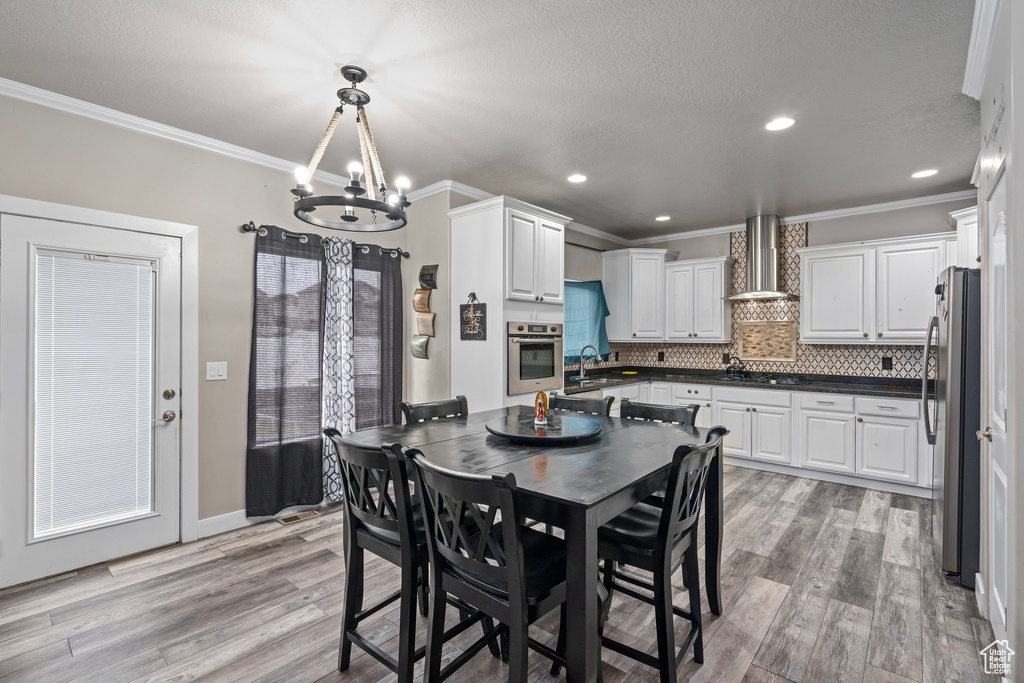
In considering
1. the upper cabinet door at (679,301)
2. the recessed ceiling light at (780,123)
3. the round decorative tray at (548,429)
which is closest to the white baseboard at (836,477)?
the upper cabinet door at (679,301)

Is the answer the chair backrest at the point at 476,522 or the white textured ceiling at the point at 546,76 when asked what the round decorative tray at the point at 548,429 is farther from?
the white textured ceiling at the point at 546,76

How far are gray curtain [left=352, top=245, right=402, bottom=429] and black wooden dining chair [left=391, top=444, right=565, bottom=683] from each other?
8.05 feet

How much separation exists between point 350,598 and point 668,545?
1.25m

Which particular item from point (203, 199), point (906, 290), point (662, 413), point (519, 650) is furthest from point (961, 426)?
point (203, 199)

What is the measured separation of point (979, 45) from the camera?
2.02 metres

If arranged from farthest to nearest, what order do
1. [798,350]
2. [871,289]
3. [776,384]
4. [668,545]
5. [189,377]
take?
[798,350], [776,384], [871,289], [189,377], [668,545]

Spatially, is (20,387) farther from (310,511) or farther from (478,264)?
(478,264)

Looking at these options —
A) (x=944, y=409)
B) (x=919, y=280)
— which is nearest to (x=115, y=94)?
(x=944, y=409)

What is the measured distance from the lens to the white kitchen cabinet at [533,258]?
383 centimetres

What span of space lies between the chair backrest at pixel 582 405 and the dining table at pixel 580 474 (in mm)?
275

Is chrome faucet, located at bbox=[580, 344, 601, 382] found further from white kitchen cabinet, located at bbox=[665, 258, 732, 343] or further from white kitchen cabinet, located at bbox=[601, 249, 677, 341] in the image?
white kitchen cabinet, located at bbox=[665, 258, 732, 343]

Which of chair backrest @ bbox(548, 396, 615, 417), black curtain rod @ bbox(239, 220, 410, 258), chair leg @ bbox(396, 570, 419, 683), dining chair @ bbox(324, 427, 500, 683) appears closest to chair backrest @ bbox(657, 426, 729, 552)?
dining chair @ bbox(324, 427, 500, 683)

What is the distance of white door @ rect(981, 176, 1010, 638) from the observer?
177 centimetres

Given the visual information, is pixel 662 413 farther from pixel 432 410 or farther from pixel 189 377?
pixel 189 377
